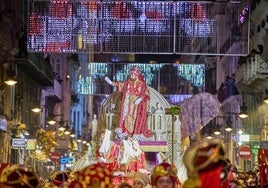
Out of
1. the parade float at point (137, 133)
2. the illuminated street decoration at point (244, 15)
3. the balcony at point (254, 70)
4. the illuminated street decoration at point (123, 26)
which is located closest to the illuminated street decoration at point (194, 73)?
the balcony at point (254, 70)

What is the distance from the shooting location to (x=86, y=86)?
6619cm

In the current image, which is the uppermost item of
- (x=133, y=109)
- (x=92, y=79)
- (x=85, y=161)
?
(x=92, y=79)

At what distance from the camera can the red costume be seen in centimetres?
3772

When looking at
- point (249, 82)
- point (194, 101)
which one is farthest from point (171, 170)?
point (249, 82)

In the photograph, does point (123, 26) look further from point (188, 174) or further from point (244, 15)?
point (188, 174)

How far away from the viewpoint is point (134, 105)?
38.3 meters

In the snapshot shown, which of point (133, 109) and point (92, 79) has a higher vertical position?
point (92, 79)

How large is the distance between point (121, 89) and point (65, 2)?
7.08 m

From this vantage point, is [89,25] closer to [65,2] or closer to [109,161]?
[65,2]

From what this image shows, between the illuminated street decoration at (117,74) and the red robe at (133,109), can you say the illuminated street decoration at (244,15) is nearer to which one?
the red robe at (133,109)

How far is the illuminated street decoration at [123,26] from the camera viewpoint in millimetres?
32562

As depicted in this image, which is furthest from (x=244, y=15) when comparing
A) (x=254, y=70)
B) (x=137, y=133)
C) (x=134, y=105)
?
(x=254, y=70)

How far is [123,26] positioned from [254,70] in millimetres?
19410

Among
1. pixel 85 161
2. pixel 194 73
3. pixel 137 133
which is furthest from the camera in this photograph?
pixel 194 73
